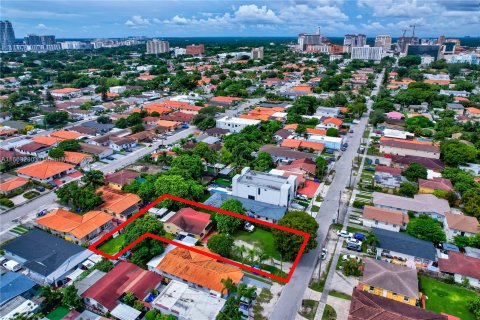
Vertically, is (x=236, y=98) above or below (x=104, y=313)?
above

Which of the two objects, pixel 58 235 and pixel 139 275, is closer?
pixel 139 275

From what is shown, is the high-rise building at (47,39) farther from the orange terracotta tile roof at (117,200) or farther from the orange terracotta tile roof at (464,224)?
the orange terracotta tile roof at (464,224)

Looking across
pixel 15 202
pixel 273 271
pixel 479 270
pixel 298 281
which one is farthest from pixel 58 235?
pixel 479 270

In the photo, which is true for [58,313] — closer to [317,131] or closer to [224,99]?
[317,131]

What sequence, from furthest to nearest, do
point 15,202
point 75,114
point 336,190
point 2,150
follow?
1. point 75,114
2. point 2,150
3. point 336,190
4. point 15,202

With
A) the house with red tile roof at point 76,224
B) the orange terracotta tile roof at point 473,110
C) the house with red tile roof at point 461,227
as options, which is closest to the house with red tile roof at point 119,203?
the house with red tile roof at point 76,224

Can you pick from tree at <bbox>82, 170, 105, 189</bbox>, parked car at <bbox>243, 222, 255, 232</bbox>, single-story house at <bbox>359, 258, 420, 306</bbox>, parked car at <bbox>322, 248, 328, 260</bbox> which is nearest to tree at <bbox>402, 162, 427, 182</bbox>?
single-story house at <bbox>359, 258, 420, 306</bbox>

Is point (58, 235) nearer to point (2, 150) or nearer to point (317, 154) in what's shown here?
point (2, 150)

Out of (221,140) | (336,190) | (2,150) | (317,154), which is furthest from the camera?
(221,140)

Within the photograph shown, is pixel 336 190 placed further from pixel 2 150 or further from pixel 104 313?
pixel 2 150
